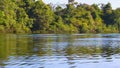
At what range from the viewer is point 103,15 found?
11500 cm

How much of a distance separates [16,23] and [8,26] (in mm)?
3133

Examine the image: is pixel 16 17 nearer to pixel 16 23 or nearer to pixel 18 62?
pixel 16 23

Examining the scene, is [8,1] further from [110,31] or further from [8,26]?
[110,31]

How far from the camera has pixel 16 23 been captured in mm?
86125

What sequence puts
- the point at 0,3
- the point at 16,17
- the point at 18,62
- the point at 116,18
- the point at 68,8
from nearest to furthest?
the point at 18,62, the point at 0,3, the point at 16,17, the point at 68,8, the point at 116,18

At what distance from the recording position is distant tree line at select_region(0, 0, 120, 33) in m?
84.7

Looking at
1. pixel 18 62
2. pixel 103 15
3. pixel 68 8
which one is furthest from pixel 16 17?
pixel 18 62

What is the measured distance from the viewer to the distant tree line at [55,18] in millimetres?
84688

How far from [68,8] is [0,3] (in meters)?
26.8

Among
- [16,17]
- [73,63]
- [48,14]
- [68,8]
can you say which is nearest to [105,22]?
[68,8]

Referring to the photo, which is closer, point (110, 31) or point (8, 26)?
point (8, 26)

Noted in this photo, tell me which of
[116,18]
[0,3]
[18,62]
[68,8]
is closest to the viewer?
[18,62]

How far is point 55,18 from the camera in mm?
98250

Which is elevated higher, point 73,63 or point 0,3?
point 0,3
